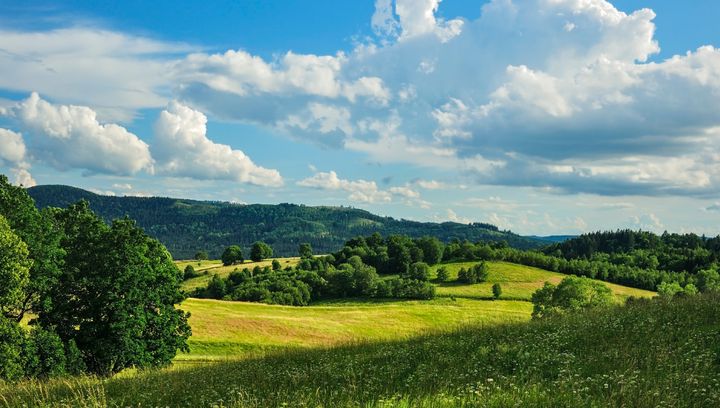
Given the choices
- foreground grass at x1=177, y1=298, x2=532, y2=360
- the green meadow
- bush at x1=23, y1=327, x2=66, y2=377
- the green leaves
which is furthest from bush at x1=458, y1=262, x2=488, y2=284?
the green meadow

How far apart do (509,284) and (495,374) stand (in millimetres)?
154695

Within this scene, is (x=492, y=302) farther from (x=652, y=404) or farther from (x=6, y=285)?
(x=652, y=404)

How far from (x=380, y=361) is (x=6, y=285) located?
25.2 meters

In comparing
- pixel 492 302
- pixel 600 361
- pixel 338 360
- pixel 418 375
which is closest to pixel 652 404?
pixel 600 361

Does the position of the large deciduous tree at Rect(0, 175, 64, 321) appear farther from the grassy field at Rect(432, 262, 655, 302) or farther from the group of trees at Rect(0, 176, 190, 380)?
the grassy field at Rect(432, 262, 655, 302)

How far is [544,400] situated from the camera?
7844 mm

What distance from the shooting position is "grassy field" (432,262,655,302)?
14725 centimetres

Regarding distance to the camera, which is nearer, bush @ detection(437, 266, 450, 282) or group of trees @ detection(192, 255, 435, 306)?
group of trees @ detection(192, 255, 435, 306)

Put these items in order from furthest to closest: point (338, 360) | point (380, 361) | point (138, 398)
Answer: point (338, 360), point (380, 361), point (138, 398)

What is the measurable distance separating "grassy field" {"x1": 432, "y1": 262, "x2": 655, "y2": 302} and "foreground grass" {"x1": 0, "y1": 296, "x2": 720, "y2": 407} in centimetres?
13319

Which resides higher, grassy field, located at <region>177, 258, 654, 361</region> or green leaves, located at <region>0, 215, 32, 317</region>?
green leaves, located at <region>0, 215, 32, 317</region>

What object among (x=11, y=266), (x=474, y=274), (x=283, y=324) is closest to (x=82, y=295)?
(x=11, y=266)

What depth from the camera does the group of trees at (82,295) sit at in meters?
31.5

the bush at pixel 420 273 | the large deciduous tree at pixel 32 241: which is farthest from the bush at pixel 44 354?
the bush at pixel 420 273
